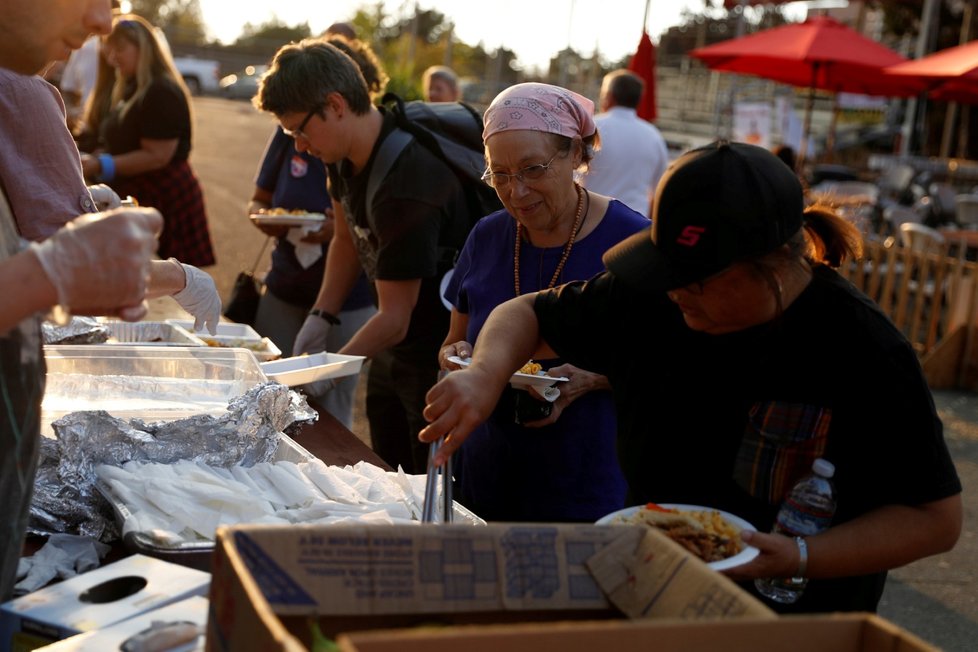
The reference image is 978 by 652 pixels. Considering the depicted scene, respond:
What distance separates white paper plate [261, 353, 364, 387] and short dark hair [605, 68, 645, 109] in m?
3.63

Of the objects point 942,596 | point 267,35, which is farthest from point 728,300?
point 267,35

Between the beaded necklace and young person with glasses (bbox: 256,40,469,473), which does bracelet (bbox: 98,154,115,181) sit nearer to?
young person with glasses (bbox: 256,40,469,473)

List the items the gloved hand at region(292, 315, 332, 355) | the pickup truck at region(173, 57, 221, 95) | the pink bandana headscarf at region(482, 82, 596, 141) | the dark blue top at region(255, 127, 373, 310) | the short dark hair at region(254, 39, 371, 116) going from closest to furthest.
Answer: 1. the pink bandana headscarf at region(482, 82, 596, 141)
2. the short dark hair at region(254, 39, 371, 116)
3. the gloved hand at region(292, 315, 332, 355)
4. the dark blue top at region(255, 127, 373, 310)
5. the pickup truck at region(173, 57, 221, 95)

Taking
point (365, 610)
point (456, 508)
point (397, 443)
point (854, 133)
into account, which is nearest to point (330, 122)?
point (397, 443)

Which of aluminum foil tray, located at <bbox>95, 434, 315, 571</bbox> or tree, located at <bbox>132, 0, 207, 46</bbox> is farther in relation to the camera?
tree, located at <bbox>132, 0, 207, 46</bbox>

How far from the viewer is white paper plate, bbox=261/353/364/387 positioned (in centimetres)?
317

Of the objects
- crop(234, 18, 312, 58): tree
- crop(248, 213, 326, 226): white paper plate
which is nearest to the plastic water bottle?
crop(248, 213, 326, 226): white paper plate

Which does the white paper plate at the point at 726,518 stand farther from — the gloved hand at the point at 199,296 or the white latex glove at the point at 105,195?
the white latex glove at the point at 105,195

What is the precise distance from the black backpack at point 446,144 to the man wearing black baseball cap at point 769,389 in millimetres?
1522

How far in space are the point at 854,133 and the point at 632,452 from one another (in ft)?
79.9

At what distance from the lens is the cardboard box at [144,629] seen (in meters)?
1.40

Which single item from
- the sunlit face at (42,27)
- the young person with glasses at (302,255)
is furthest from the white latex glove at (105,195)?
the sunlit face at (42,27)

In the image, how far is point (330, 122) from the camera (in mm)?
3346

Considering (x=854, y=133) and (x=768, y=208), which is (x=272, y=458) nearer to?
(x=768, y=208)
